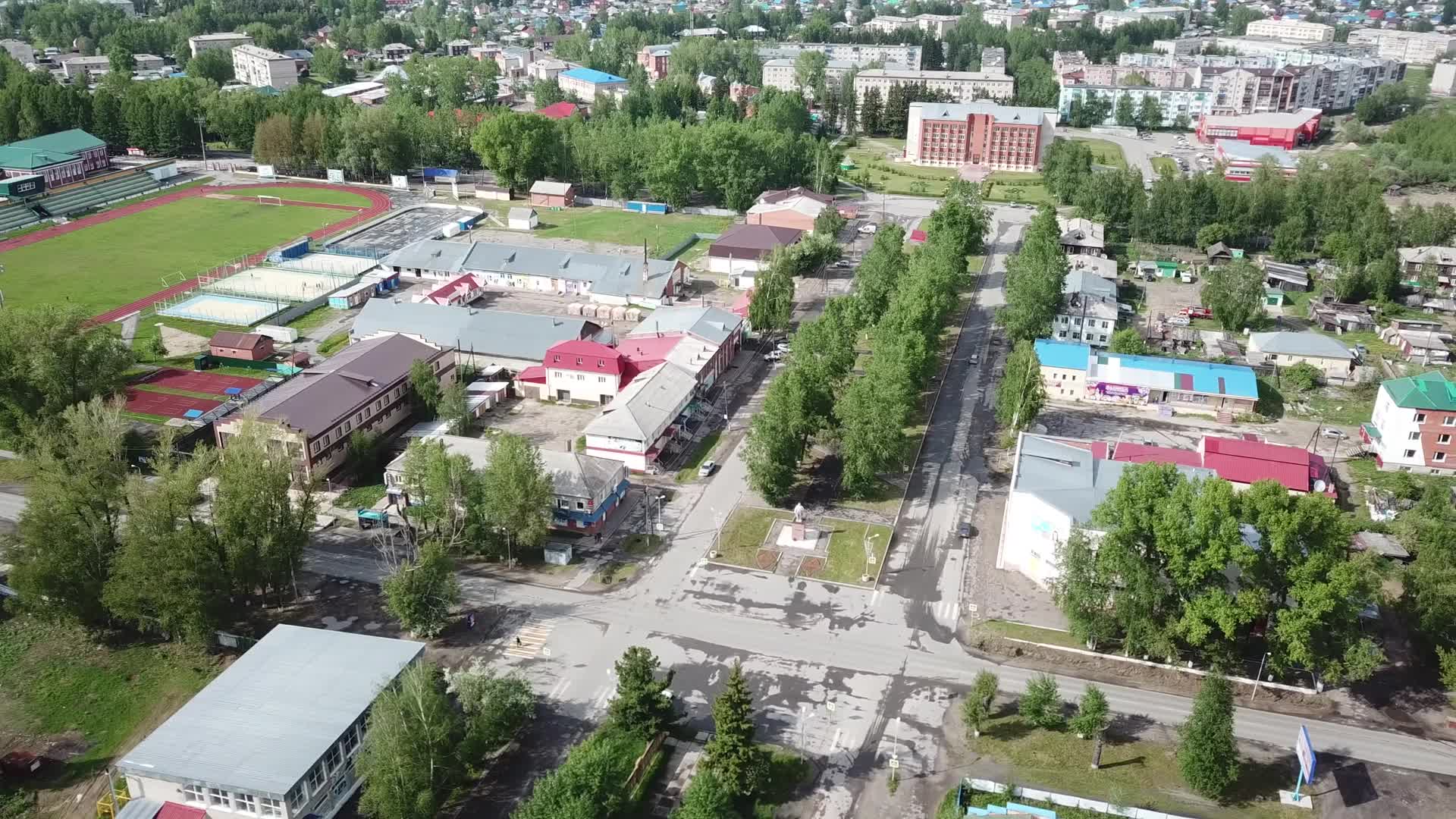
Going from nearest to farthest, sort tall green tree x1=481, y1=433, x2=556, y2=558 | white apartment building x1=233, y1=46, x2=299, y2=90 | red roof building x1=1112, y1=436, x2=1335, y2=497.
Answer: tall green tree x1=481, y1=433, x2=556, y2=558
red roof building x1=1112, y1=436, x2=1335, y2=497
white apartment building x1=233, y1=46, x2=299, y2=90

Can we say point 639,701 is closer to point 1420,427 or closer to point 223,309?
point 1420,427

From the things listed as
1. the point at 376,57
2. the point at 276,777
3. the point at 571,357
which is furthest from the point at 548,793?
the point at 376,57

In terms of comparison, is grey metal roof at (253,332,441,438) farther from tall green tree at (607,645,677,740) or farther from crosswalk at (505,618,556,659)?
tall green tree at (607,645,677,740)

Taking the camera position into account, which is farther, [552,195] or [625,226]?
[552,195]

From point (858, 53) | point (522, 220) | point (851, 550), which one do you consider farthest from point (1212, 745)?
point (858, 53)

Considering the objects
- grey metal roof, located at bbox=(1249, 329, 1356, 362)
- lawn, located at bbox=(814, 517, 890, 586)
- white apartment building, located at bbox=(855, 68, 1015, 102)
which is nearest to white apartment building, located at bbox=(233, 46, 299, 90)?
white apartment building, located at bbox=(855, 68, 1015, 102)

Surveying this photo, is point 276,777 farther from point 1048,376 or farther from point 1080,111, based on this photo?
point 1080,111
